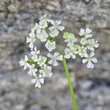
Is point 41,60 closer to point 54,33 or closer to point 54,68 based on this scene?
point 54,33

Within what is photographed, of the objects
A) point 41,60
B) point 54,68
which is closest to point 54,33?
point 41,60

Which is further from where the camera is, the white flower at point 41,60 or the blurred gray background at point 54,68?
the blurred gray background at point 54,68

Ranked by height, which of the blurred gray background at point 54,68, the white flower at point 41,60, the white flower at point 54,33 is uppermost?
the blurred gray background at point 54,68

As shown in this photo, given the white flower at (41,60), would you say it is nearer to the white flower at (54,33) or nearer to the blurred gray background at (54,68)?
the white flower at (54,33)

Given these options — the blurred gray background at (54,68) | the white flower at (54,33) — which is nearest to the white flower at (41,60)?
the white flower at (54,33)

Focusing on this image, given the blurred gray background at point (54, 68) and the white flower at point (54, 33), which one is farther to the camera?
the blurred gray background at point (54, 68)

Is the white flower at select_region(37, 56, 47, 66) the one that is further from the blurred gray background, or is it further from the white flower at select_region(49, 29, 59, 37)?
the blurred gray background

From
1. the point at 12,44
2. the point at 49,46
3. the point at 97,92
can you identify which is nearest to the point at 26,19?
the point at 12,44

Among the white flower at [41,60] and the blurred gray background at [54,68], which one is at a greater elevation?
the blurred gray background at [54,68]
